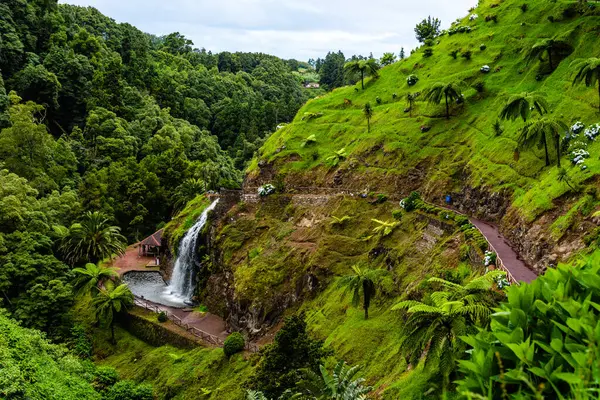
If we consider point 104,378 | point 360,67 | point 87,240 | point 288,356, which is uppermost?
point 360,67

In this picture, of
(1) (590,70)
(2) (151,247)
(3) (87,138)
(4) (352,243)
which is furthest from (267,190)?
(3) (87,138)

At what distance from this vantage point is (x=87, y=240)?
49750 millimetres

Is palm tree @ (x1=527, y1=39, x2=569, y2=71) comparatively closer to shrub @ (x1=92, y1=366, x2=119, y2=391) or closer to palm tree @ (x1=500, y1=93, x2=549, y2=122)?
palm tree @ (x1=500, y1=93, x2=549, y2=122)

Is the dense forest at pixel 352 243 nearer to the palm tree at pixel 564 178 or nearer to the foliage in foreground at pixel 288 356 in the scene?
the foliage in foreground at pixel 288 356

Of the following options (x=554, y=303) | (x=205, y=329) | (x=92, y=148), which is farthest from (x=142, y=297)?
(x=554, y=303)

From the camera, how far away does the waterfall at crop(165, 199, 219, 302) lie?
49.1 meters

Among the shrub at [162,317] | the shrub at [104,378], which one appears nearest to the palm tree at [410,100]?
the shrub at [162,317]

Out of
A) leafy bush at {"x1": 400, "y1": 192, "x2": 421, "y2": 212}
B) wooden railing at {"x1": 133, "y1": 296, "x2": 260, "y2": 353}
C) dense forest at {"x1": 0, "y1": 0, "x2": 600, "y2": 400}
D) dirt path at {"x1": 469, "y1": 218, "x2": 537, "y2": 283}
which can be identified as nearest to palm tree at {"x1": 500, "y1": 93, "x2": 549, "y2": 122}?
dense forest at {"x1": 0, "y1": 0, "x2": 600, "y2": 400}

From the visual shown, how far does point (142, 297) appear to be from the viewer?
47031 mm

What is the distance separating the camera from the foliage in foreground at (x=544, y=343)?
5703 mm

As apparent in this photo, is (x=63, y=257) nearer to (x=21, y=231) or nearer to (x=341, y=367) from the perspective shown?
(x=21, y=231)

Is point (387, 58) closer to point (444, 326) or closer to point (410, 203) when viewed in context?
point (410, 203)

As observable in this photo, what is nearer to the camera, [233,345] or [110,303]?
[233,345]

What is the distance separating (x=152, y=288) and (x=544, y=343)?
163 ft
